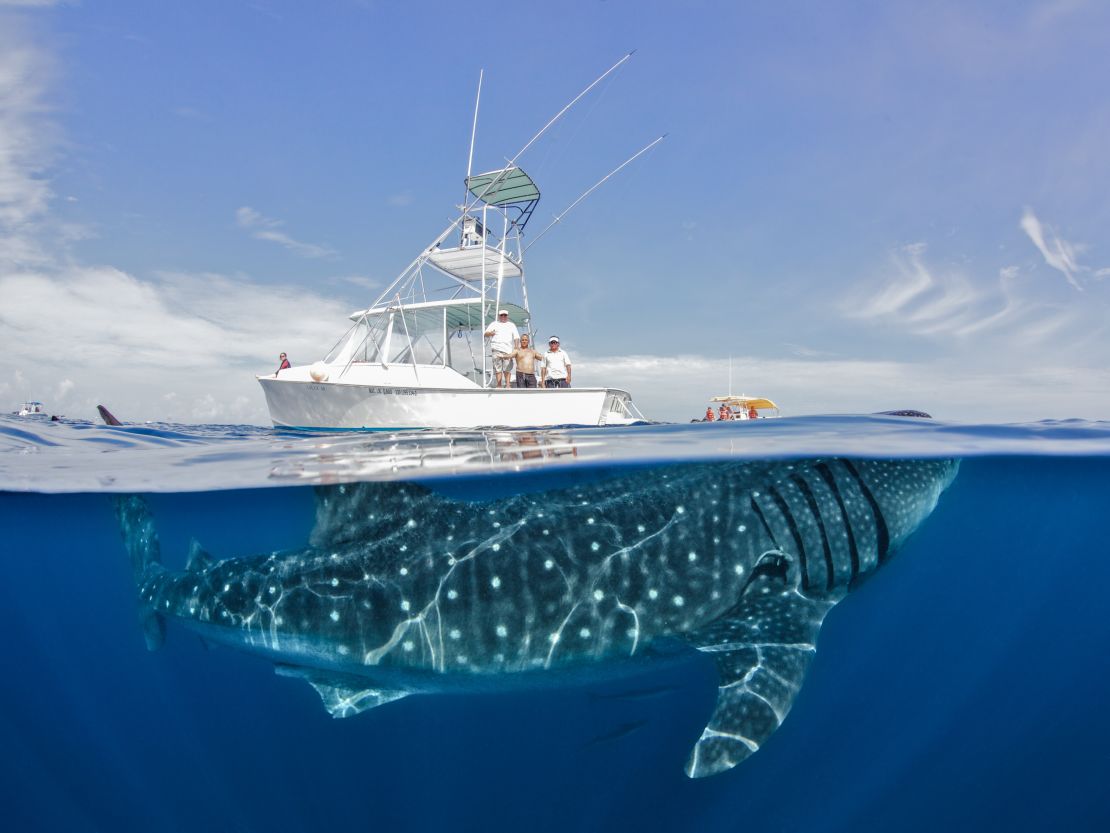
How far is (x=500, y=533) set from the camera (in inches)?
171

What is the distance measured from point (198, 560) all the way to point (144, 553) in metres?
1.19

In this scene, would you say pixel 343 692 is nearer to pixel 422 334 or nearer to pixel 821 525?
pixel 821 525

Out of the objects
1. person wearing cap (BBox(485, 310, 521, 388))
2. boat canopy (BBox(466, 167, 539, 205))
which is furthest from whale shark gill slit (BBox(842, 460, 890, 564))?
boat canopy (BBox(466, 167, 539, 205))

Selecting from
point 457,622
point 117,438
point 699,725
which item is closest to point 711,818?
point 699,725

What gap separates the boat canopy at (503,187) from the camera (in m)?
21.3

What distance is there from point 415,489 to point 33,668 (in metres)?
9.74

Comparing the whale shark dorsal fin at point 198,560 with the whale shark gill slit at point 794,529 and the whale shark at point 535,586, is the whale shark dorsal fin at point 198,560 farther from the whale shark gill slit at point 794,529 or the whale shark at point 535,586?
the whale shark gill slit at point 794,529

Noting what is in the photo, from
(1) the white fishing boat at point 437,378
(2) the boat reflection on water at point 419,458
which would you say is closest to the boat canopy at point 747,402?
(1) the white fishing boat at point 437,378

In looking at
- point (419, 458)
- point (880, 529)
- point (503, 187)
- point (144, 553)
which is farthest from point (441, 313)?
point (880, 529)

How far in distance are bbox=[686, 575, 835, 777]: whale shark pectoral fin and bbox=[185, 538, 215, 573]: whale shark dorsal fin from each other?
403cm

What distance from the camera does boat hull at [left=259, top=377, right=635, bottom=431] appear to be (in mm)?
16516

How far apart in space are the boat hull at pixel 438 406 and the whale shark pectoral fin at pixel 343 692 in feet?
39.2

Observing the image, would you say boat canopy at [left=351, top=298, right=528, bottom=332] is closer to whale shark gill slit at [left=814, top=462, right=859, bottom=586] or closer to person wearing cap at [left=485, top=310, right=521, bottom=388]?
person wearing cap at [left=485, top=310, right=521, bottom=388]

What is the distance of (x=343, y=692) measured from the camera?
168 inches
